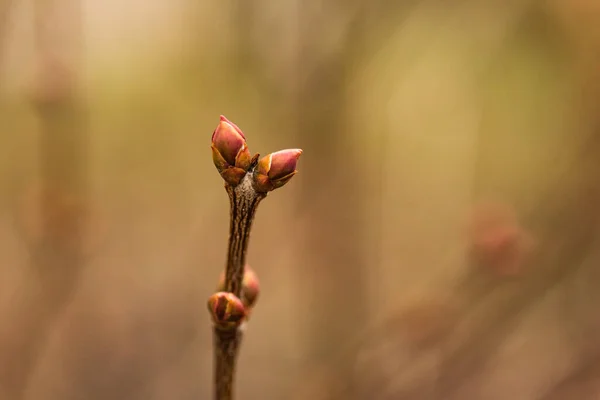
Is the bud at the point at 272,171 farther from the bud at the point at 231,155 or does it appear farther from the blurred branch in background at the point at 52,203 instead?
the blurred branch in background at the point at 52,203

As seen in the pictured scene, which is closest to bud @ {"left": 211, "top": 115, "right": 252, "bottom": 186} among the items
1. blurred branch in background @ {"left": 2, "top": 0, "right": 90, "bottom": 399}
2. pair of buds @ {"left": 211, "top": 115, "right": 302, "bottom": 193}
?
pair of buds @ {"left": 211, "top": 115, "right": 302, "bottom": 193}

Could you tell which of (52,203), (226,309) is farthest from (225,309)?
(52,203)

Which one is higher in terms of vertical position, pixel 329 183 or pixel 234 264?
pixel 329 183

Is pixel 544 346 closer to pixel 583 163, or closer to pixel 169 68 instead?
pixel 583 163

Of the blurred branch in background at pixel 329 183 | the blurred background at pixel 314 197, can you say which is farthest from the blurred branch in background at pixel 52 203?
the blurred branch in background at pixel 329 183

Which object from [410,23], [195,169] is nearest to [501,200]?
[410,23]

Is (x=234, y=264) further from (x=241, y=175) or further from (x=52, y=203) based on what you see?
(x=52, y=203)

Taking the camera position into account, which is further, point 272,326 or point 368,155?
point 272,326

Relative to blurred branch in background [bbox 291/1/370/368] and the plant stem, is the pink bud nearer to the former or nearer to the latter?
the plant stem
